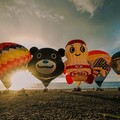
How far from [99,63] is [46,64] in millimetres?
10511

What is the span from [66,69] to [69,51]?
2.47m

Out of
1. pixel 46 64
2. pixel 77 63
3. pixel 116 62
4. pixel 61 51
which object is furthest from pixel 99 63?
pixel 46 64

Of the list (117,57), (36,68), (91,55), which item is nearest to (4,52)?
(36,68)

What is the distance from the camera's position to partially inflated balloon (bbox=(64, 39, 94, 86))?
31.2 meters

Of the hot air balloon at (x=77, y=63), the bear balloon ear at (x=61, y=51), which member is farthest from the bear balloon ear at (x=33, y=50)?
the hot air balloon at (x=77, y=63)

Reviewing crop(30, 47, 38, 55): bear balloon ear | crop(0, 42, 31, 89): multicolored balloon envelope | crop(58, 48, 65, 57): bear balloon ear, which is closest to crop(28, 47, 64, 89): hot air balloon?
crop(30, 47, 38, 55): bear balloon ear

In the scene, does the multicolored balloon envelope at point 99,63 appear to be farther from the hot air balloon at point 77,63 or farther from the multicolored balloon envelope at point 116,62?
the hot air balloon at point 77,63

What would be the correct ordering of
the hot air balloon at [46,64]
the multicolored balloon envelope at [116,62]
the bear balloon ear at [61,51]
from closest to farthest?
1. the hot air balloon at [46,64]
2. the bear balloon ear at [61,51]
3. the multicolored balloon envelope at [116,62]

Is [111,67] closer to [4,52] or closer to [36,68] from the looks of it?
[36,68]

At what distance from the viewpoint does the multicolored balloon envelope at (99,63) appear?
3641cm

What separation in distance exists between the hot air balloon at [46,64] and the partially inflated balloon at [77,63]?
1719 millimetres

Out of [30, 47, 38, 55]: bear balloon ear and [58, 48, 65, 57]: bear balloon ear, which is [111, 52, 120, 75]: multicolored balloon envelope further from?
[30, 47, 38, 55]: bear balloon ear

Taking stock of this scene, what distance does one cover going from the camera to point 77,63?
31344 millimetres

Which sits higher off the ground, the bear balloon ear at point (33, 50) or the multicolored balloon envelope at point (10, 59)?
the bear balloon ear at point (33, 50)
